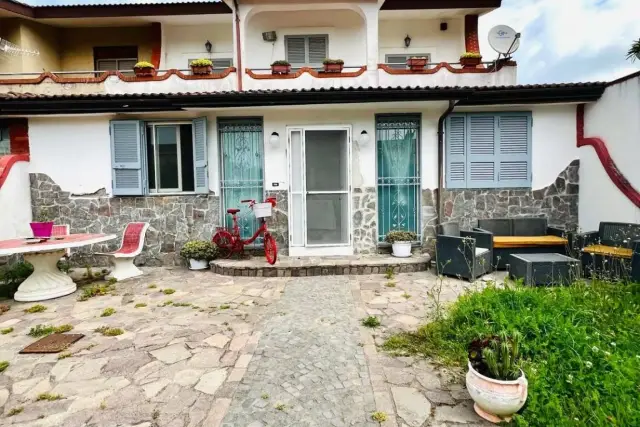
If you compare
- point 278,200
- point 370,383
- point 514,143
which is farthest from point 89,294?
point 514,143

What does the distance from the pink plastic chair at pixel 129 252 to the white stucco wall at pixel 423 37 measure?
318 inches

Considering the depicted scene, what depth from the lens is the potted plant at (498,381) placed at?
99.8 inches

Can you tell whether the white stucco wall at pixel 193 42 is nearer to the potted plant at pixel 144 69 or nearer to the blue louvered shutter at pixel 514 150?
the potted plant at pixel 144 69

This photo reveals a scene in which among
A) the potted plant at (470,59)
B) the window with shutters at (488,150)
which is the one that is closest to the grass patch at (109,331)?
the window with shutters at (488,150)

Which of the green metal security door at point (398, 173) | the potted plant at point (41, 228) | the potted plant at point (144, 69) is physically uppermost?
the potted plant at point (144, 69)

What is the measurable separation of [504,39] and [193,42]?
8.32m

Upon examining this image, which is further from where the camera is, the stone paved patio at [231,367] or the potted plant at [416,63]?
the potted plant at [416,63]

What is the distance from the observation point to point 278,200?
7.79m

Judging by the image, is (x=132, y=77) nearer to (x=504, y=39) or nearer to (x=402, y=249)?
(x=402, y=249)

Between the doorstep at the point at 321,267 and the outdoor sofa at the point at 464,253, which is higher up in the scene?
the outdoor sofa at the point at 464,253

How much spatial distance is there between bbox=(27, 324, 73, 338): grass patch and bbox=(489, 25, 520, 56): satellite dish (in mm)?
9859

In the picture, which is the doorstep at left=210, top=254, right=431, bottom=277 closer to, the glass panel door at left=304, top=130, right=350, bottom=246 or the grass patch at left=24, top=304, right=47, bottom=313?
the glass panel door at left=304, top=130, right=350, bottom=246

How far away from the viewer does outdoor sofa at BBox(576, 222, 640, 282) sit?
528 centimetres

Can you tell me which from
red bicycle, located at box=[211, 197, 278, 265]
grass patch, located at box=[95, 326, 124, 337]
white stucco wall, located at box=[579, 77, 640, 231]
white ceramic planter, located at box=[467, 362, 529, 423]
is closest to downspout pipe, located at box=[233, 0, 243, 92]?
red bicycle, located at box=[211, 197, 278, 265]
